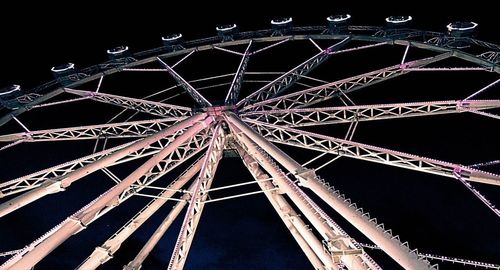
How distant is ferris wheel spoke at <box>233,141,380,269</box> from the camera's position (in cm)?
791

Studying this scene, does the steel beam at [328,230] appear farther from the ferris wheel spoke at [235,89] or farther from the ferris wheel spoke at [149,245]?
the ferris wheel spoke at [235,89]

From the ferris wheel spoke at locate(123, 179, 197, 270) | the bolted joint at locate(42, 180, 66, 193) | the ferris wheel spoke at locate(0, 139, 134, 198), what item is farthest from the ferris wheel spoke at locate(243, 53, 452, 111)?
the bolted joint at locate(42, 180, 66, 193)

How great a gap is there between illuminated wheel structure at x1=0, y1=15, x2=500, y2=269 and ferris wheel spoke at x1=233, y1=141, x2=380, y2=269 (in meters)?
0.03

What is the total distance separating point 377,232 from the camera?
720cm

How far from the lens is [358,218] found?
768 cm

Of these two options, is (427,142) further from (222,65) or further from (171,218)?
(171,218)

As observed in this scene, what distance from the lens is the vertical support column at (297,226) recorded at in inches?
470

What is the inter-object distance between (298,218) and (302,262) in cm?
802

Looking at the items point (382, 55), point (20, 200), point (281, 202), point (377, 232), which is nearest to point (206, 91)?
point (382, 55)

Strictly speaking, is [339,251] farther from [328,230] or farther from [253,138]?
[253,138]

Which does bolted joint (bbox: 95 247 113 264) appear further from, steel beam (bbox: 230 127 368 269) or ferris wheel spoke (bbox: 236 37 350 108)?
ferris wheel spoke (bbox: 236 37 350 108)

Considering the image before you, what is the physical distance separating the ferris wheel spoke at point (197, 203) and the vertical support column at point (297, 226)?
1.34 metres

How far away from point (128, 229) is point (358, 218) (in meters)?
7.75

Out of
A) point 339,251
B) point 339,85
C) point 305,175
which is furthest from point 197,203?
point 339,85
